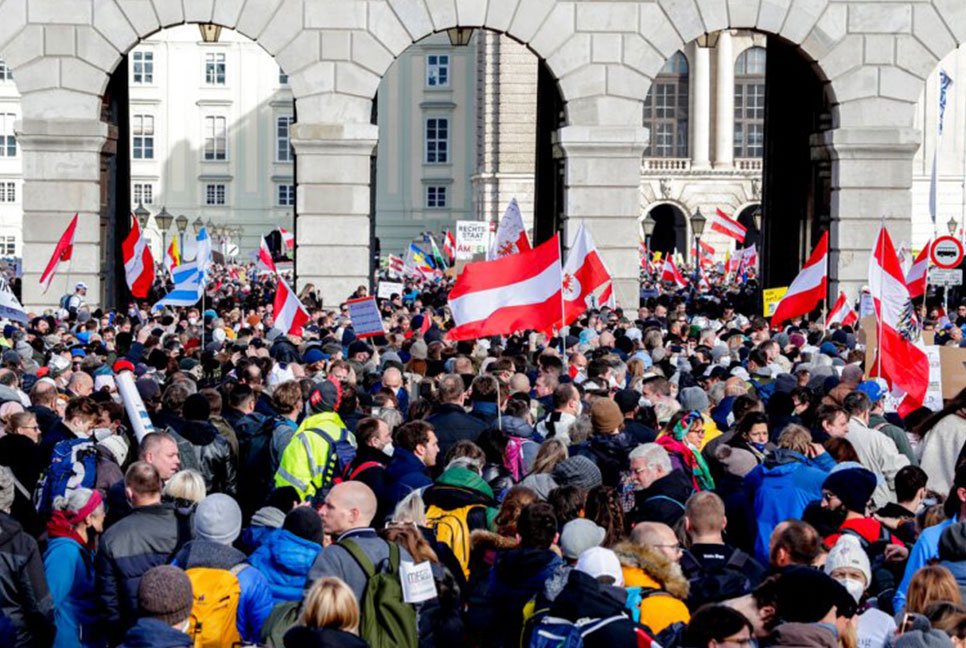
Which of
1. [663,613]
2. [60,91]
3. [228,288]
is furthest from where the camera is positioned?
[228,288]

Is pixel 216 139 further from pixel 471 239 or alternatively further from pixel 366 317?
pixel 366 317

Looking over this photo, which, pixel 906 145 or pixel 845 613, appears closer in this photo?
pixel 845 613

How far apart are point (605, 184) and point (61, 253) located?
9450 mm

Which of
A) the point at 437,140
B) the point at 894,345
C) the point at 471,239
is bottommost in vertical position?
the point at 894,345

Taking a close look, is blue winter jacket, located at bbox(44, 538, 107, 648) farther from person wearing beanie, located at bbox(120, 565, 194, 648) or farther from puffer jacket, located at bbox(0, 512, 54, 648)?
person wearing beanie, located at bbox(120, 565, 194, 648)

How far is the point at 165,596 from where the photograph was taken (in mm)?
7602

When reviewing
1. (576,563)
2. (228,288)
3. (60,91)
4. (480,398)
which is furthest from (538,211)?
(576,563)

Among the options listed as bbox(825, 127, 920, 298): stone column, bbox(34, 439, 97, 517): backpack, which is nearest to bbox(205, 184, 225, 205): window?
bbox(825, 127, 920, 298): stone column

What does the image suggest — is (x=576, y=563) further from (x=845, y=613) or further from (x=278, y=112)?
(x=278, y=112)

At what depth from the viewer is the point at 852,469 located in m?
10.1

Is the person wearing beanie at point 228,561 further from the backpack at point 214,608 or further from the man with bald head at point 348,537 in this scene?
the man with bald head at point 348,537

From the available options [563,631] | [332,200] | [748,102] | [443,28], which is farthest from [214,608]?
[748,102]

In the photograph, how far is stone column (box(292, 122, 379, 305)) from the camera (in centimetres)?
2997

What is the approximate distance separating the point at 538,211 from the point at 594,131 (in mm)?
5433
